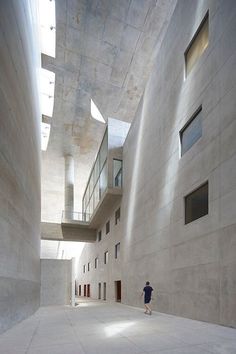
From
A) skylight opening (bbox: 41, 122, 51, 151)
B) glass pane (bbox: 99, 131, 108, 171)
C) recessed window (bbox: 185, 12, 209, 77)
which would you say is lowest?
glass pane (bbox: 99, 131, 108, 171)

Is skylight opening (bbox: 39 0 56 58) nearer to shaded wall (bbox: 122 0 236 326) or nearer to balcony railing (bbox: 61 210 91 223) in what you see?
shaded wall (bbox: 122 0 236 326)

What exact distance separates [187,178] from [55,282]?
47.9 feet

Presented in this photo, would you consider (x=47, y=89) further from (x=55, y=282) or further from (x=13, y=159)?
(x=13, y=159)

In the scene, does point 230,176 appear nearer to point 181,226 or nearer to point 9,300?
point 181,226

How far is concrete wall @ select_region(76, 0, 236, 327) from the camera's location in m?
8.66

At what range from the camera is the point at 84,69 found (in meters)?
22.3

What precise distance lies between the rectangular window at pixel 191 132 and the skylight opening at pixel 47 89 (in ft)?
43.9

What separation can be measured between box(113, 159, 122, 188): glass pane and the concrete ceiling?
6041mm

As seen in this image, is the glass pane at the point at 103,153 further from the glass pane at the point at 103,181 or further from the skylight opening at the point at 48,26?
the skylight opening at the point at 48,26

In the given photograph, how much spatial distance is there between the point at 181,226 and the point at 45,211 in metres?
34.7

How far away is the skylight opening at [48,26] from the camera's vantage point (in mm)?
17781

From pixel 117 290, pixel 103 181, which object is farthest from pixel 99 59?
pixel 117 290

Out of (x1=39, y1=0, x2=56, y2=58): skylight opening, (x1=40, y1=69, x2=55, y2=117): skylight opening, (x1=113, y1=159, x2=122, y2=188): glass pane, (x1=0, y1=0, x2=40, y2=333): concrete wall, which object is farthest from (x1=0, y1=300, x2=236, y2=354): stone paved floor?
(x1=39, y1=0, x2=56, y2=58): skylight opening

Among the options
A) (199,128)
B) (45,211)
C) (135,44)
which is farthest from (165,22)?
(45,211)
